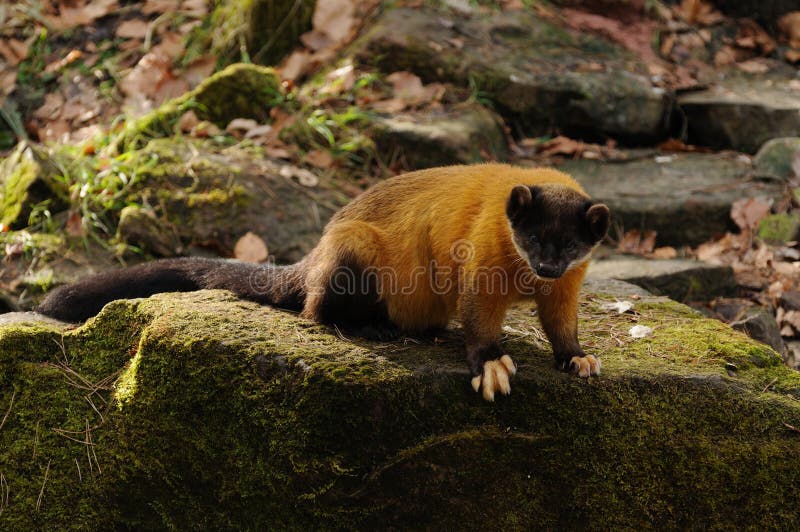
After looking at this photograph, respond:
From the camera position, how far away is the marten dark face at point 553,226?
4.53 meters

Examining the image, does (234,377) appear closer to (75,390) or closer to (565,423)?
(75,390)

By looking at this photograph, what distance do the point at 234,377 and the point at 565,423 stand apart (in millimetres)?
1795

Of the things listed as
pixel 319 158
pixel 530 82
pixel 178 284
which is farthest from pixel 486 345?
pixel 530 82

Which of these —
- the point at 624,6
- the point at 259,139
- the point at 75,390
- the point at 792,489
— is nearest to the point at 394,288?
the point at 75,390

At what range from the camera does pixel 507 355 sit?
4.48 meters

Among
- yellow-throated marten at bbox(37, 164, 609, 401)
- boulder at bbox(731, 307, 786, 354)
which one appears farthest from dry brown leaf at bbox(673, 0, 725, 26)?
yellow-throated marten at bbox(37, 164, 609, 401)

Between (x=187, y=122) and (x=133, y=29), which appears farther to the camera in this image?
(x=133, y=29)

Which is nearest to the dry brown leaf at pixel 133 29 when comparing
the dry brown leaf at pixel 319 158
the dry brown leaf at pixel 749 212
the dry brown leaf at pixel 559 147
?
the dry brown leaf at pixel 319 158

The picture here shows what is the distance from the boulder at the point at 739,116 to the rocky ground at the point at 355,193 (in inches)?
1.1

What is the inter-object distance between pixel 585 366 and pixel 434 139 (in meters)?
5.11

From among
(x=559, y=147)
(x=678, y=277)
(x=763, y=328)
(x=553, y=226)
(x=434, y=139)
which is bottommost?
(x=763, y=328)

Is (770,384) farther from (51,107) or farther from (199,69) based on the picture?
(51,107)

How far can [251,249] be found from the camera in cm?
797

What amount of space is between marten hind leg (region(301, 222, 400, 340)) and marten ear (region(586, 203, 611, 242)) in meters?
1.34
